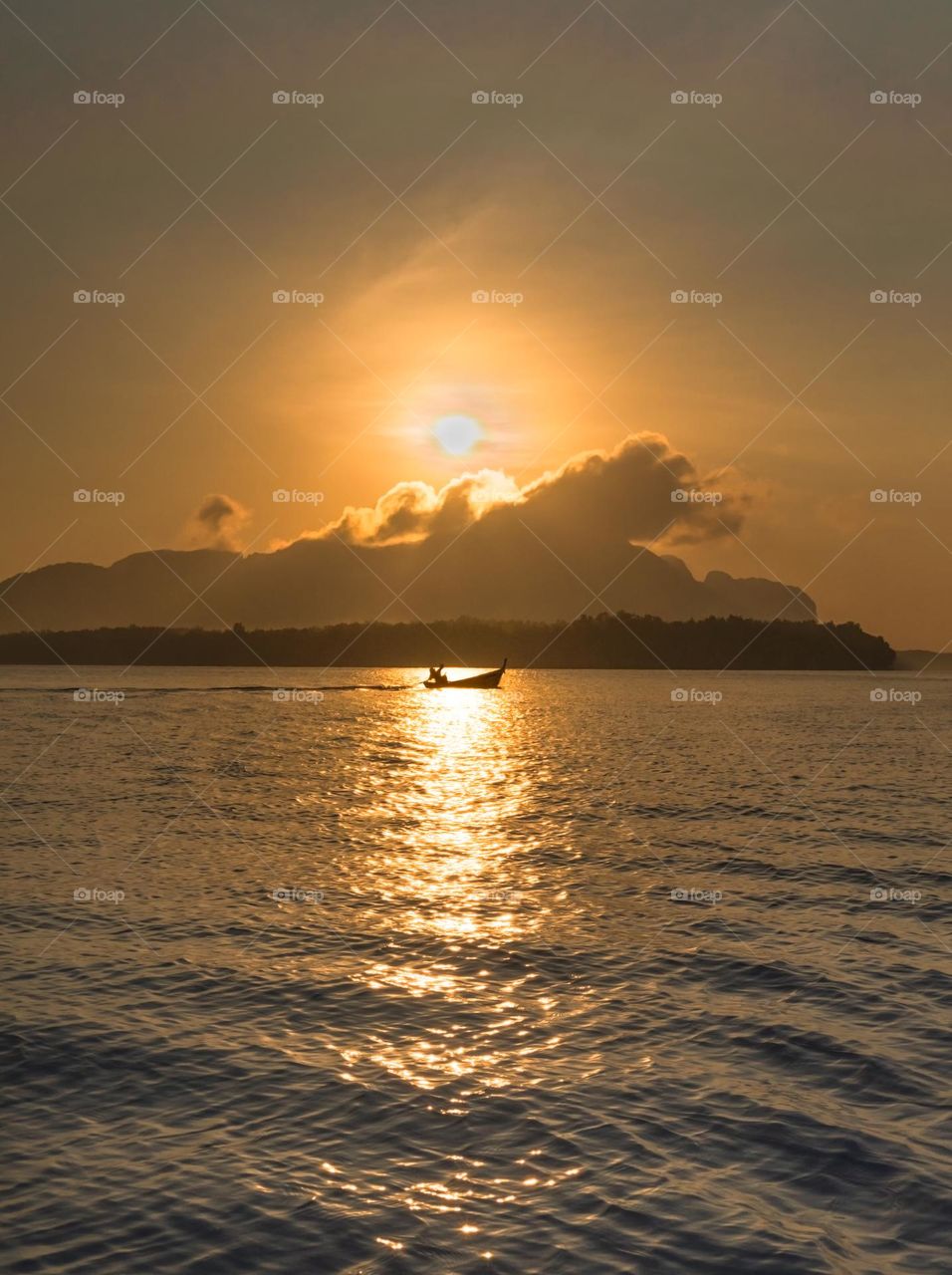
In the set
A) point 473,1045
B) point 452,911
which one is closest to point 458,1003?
point 473,1045

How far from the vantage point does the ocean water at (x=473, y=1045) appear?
1086cm

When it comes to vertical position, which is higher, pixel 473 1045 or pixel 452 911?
pixel 473 1045

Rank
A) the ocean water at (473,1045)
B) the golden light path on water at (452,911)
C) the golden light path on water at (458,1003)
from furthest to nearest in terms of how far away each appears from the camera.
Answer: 1. the golden light path on water at (452,911)
2. the golden light path on water at (458,1003)
3. the ocean water at (473,1045)

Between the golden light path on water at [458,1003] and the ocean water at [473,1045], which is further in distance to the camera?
the golden light path on water at [458,1003]

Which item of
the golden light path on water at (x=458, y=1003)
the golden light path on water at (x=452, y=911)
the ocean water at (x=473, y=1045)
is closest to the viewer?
the ocean water at (x=473, y=1045)

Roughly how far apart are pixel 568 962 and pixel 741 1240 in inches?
414

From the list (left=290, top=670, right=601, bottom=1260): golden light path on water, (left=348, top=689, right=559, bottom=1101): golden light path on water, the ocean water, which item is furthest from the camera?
(left=348, top=689, right=559, bottom=1101): golden light path on water

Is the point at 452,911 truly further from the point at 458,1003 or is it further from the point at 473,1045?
the point at 473,1045

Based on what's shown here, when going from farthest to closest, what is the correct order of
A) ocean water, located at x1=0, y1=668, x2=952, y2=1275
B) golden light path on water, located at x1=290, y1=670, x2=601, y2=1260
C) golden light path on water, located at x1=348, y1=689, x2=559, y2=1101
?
golden light path on water, located at x1=348, y1=689, x2=559, y2=1101 → golden light path on water, located at x1=290, y1=670, x2=601, y2=1260 → ocean water, located at x1=0, y1=668, x2=952, y2=1275

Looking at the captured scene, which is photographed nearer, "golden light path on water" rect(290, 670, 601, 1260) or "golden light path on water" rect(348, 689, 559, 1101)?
"golden light path on water" rect(290, 670, 601, 1260)

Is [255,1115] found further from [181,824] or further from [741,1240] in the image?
[181,824]

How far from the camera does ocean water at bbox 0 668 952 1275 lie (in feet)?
35.6

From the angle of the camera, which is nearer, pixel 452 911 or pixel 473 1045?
pixel 473 1045

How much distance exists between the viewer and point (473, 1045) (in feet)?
53.2
